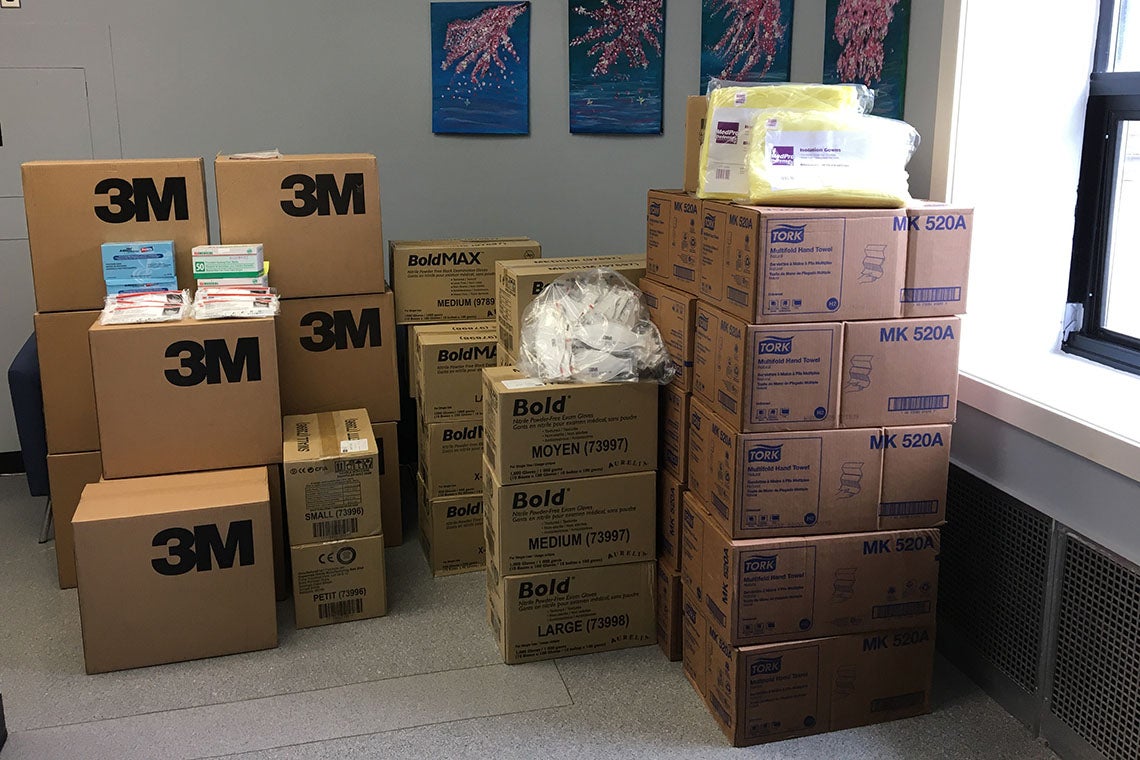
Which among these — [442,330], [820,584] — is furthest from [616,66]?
[820,584]

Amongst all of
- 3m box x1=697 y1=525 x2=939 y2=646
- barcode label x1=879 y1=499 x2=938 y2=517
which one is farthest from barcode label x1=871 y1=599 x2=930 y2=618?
barcode label x1=879 y1=499 x2=938 y2=517

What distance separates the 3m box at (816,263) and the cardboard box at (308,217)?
1.38 metres

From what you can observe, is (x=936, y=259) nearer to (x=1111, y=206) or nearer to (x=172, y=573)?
(x=1111, y=206)

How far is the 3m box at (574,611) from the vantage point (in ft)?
8.39

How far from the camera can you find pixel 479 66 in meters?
3.77

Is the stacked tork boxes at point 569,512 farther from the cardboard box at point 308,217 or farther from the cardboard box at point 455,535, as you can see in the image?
the cardboard box at point 308,217

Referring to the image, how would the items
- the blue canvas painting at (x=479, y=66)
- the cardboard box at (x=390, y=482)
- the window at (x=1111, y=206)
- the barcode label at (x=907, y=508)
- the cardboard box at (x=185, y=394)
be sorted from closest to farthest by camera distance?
1. the barcode label at (x=907, y=508)
2. the window at (x=1111, y=206)
3. the cardboard box at (x=185, y=394)
4. the cardboard box at (x=390, y=482)
5. the blue canvas painting at (x=479, y=66)

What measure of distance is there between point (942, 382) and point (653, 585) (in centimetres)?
93

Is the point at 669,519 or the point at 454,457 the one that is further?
the point at 454,457

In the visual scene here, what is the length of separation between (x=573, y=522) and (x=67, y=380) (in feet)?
5.26

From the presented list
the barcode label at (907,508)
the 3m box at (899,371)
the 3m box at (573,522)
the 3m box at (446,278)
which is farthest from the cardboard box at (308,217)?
the barcode label at (907,508)

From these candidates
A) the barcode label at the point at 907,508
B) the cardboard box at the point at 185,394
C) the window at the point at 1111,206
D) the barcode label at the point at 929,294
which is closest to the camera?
the barcode label at the point at 929,294

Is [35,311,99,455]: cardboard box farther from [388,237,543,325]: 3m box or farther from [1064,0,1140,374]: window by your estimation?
[1064,0,1140,374]: window

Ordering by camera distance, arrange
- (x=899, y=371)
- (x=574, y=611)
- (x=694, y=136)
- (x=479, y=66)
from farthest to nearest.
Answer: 1. (x=479, y=66)
2. (x=574, y=611)
3. (x=694, y=136)
4. (x=899, y=371)
